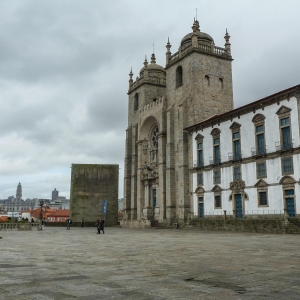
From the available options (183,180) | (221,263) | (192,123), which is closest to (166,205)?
(183,180)

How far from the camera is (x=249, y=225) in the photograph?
95.1ft

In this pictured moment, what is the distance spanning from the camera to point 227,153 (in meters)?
35.9

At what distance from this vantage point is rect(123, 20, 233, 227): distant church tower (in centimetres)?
4216

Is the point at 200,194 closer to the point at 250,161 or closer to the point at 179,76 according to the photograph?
the point at 250,161

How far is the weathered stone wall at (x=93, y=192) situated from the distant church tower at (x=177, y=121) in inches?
163

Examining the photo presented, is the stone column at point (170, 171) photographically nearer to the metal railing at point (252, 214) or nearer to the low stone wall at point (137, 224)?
the low stone wall at point (137, 224)

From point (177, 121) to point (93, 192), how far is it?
18984 millimetres

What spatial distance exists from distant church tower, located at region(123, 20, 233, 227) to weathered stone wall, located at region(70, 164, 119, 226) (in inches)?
163

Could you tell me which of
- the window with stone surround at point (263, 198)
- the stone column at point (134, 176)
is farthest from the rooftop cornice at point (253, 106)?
the stone column at point (134, 176)

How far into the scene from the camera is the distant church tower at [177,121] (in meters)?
42.2

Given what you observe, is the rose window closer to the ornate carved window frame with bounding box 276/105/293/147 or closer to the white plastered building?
the white plastered building

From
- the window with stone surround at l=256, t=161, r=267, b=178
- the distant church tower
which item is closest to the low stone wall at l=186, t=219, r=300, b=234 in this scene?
the window with stone surround at l=256, t=161, r=267, b=178

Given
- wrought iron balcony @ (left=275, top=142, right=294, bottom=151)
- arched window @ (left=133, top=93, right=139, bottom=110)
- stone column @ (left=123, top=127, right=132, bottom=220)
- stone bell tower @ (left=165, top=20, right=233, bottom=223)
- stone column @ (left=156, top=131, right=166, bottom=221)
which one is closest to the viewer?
wrought iron balcony @ (left=275, top=142, right=294, bottom=151)

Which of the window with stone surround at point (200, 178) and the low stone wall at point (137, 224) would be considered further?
the low stone wall at point (137, 224)
